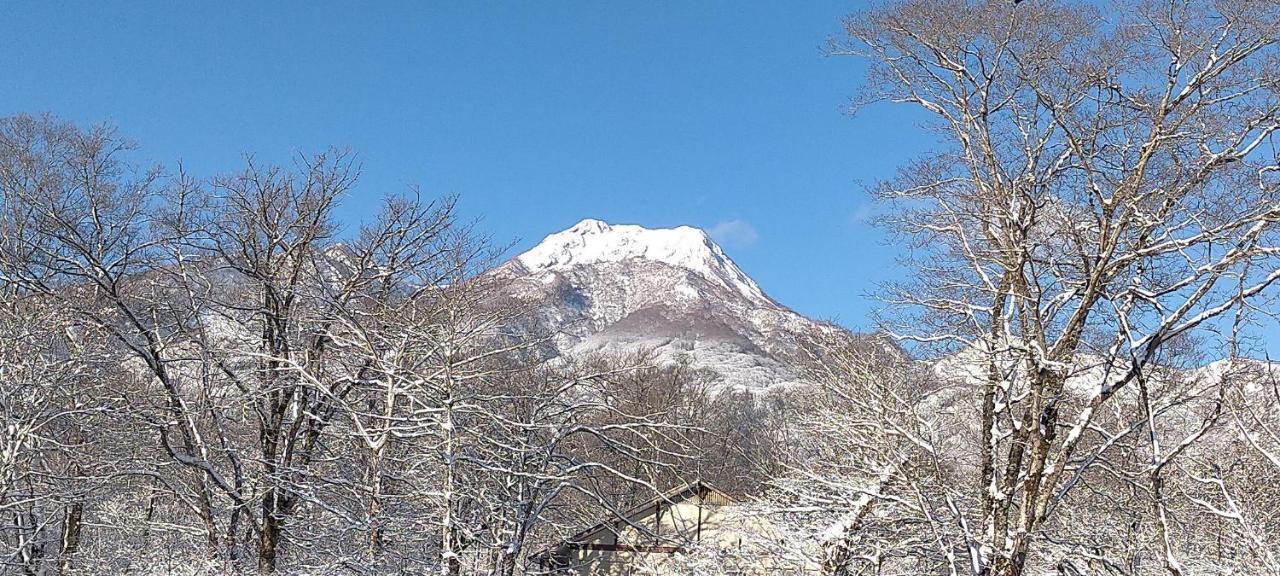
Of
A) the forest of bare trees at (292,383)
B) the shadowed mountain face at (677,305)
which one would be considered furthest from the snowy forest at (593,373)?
the shadowed mountain face at (677,305)

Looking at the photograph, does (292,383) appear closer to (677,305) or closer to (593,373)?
(593,373)

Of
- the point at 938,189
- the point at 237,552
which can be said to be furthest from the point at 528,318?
the point at 938,189

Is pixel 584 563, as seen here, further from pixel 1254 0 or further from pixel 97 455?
pixel 1254 0

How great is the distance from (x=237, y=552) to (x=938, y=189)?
8.21m

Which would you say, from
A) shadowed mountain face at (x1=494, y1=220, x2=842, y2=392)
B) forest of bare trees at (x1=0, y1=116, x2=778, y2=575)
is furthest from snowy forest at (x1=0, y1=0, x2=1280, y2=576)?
shadowed mountain face at (x1=494, y1=220, x2=842, y2=392)

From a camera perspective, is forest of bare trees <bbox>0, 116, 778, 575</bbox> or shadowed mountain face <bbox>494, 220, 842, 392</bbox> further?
shadowed mountain face <bbox>494, 220, 842, 392</bbox>

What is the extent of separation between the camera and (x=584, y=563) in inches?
902

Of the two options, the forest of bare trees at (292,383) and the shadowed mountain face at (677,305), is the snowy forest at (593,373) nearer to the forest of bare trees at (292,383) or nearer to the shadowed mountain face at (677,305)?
the forest of bare trees at (292,383)

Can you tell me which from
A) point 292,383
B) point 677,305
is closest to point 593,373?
point 292,383

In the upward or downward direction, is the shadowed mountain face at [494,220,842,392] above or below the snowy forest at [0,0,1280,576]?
above

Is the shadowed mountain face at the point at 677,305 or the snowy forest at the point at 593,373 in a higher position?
the shadowed mountain face at the point at 677,305

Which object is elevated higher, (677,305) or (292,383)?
(677,305)

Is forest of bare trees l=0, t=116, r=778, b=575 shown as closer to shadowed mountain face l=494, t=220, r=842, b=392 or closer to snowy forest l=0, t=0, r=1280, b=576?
snowy forest l=0, t=0, r=1280, b=576

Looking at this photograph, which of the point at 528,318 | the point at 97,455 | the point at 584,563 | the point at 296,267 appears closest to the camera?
the point at 296,267
